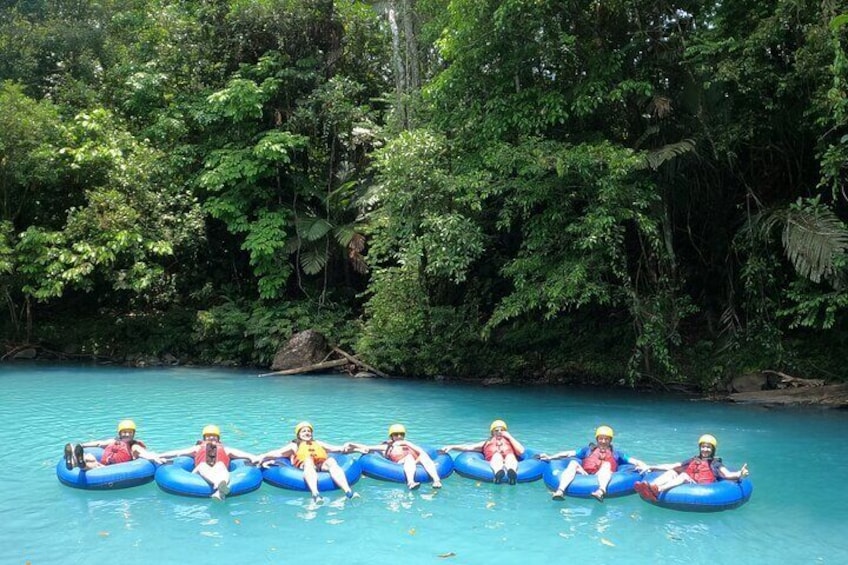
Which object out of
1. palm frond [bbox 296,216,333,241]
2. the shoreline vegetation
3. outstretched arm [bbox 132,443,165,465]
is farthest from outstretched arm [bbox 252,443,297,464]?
palm frond [bbox 296,216,333,241]

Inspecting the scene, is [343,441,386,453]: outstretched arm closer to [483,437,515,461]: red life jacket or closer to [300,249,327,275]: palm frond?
[483,437,515,461]: red life jacket

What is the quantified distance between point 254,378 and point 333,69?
9019mm

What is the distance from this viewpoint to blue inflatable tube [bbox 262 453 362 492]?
743 centimetres

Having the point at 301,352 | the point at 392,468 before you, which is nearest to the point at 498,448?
the point at 392,468

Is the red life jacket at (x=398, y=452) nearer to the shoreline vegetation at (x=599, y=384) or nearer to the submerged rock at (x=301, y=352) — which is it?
the shoreline vegetation at (x=599, y=384)

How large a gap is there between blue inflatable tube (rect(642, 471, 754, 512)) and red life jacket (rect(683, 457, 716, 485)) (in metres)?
0.17

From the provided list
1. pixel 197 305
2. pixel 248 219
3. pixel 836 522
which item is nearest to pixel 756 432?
pixel 836 522

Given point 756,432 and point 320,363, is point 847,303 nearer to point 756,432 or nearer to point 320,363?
point 756,432

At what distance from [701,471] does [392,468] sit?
3.22 metres

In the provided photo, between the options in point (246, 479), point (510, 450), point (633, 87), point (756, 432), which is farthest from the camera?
point (633, 87)

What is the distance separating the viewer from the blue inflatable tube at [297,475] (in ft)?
24.4

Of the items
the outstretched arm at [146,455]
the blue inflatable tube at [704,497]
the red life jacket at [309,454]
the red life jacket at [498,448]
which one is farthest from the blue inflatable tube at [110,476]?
the blue inflatable tube at [704,497]

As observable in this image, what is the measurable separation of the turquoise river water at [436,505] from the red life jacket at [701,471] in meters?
0.37

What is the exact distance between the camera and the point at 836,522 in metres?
6.64
